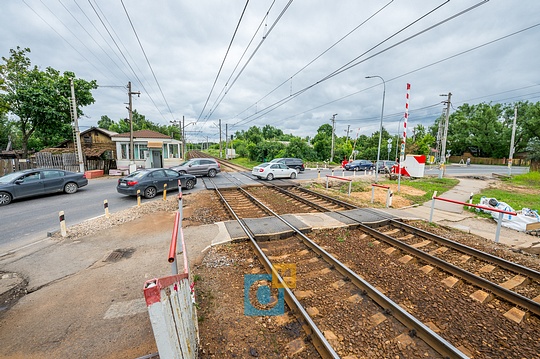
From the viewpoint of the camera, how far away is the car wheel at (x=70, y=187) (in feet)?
42.1

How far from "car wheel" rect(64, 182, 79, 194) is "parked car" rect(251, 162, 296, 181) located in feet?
38.5

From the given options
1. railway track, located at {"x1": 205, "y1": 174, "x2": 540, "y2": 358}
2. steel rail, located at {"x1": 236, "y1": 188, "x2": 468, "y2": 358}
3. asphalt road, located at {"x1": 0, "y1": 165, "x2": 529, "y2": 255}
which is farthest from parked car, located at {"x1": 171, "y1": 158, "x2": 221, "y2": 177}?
steel rail, located at {"x1": 236, "y1": 188, "x2": 468, "y2": 358}

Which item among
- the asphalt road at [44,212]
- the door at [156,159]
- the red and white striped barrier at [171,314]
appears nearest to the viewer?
the red and white striped barrier at [171,314]

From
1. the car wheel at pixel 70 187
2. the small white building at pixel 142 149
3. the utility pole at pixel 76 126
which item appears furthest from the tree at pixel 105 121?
the car wheel at pixel 70 187

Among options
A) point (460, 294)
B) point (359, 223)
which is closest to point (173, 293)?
point (460, 294)

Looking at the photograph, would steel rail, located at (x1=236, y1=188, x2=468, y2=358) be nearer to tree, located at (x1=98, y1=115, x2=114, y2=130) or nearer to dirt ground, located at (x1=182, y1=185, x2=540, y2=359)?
dirt ground, located at (x1=182, y1=185, x2=540, y2=359)

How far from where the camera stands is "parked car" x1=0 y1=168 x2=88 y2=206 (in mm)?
10406

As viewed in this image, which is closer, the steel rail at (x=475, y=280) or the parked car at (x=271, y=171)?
the steel rail at (x=475, y=280)

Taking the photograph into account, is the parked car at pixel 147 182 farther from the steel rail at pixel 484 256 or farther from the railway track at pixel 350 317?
the steel rail at pixel 484 256

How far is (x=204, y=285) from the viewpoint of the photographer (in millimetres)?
4273

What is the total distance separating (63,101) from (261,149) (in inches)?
989

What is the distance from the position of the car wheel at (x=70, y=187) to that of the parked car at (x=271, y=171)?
11.7 meters

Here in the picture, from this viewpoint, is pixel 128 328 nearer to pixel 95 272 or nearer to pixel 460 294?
pixel 95 272

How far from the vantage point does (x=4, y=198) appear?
10.3 m
